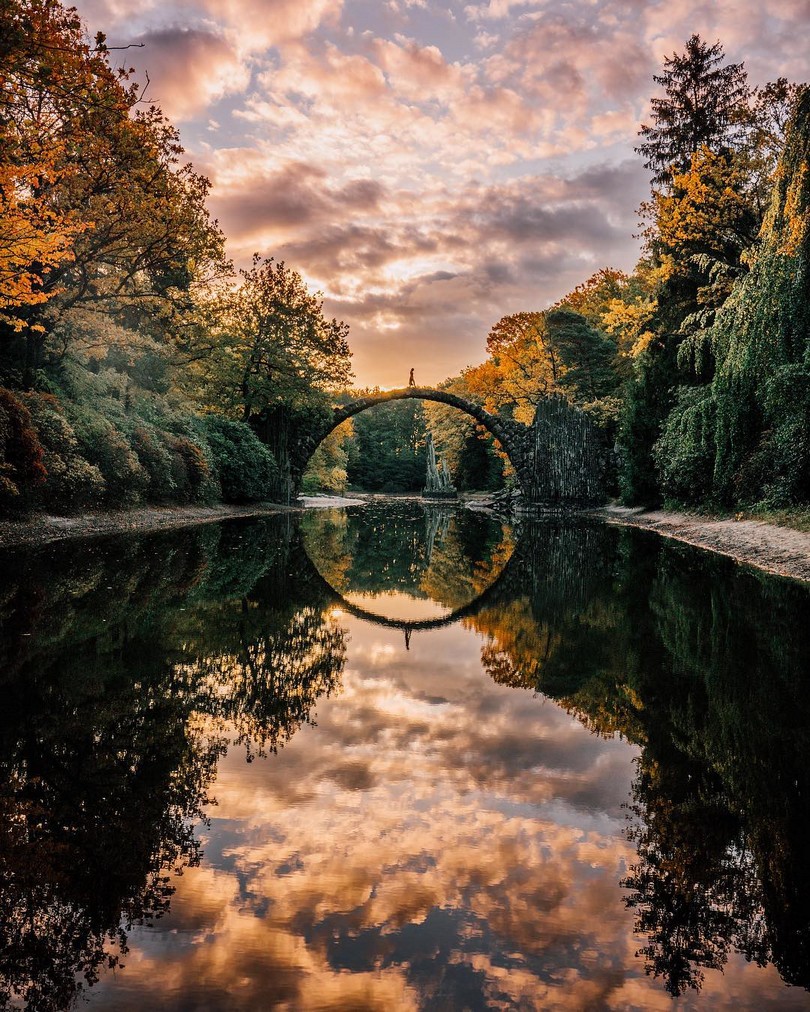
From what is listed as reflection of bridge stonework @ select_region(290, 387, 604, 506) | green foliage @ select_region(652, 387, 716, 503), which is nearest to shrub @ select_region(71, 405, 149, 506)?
green foliage @ select_region(652, 387, 716, 503)

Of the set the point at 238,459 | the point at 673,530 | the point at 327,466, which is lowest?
the point at 673,530

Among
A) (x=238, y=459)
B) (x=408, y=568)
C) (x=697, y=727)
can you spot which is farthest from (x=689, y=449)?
(x=238, y=459)

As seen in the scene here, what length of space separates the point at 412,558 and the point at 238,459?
49.3ft

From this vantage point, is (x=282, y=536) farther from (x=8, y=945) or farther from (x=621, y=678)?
(x=8, y=945)

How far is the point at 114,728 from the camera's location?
4043 millimetres

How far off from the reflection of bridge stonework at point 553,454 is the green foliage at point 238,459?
6.75 meters

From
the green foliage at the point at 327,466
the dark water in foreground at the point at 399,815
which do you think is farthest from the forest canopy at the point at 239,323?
the green foliage at the point at 327,466

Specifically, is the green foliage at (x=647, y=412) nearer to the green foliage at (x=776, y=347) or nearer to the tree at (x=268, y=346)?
the green foliage at (x=776, y=347)

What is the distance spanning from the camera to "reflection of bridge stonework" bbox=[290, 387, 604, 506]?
37125 millimetres

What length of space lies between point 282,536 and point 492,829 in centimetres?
1675

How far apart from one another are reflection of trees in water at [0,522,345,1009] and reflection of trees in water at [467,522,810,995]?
1835 millimetres

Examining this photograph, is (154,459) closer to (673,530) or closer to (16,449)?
(16,449)

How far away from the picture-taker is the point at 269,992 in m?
2.02

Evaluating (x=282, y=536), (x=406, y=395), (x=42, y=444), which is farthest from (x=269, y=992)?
(x=406, y=395)
